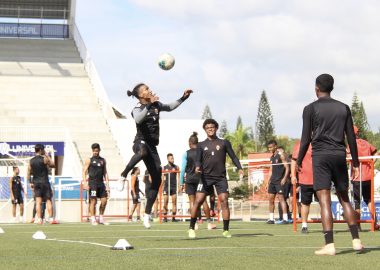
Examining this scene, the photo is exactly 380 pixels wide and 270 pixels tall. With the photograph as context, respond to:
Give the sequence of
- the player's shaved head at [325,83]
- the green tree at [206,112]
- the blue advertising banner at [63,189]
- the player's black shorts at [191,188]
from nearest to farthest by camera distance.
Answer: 1. the player's shaved head at [325,83]
2. the player's black shorts at [191,188]
3. the blue advertising banner at [63,189]
4. the green tree at [206,112]

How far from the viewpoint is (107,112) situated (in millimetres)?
45312

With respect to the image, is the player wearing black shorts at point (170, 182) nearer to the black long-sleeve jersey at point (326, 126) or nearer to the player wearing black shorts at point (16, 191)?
the player wearing black shorts at point (16, 191)

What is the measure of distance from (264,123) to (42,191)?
83.0 m

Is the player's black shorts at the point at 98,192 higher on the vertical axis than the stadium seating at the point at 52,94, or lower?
lower

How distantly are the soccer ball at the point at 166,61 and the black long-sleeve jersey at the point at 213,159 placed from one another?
9.99ft

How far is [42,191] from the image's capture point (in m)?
21.0

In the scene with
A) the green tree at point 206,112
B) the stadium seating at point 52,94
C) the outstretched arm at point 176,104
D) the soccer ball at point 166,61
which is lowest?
the outstretched arm at point 176,104

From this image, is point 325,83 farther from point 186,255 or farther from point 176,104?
point 176,104

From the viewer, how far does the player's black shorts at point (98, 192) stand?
66.9ft

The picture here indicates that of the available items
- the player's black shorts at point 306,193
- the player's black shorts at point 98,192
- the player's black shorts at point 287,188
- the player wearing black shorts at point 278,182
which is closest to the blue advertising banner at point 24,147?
the player's black shorts at point 98,192

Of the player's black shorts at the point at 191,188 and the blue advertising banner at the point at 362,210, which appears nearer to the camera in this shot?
the player's black shorts at the point at 191,188

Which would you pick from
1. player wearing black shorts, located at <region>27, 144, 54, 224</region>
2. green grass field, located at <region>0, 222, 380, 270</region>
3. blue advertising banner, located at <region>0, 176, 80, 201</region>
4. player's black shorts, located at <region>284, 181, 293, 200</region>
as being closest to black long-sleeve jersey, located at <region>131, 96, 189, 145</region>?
green grass field, located at <region>0, 222, 380, 270</region>

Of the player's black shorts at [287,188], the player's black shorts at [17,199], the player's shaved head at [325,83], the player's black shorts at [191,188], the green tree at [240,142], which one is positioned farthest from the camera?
the green tree at [240,142]

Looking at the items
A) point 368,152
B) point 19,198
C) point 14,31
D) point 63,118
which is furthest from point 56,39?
point 368,152
